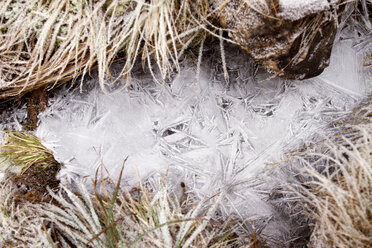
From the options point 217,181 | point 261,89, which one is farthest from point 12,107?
point 261,89

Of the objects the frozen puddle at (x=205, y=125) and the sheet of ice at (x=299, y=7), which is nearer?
the sheet of ice at (x=299, y=7)

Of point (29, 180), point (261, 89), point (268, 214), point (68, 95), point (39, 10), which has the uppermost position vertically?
point (39, 10)

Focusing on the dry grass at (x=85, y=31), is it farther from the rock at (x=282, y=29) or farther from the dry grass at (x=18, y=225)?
the dry grass at (x=18, y=225)

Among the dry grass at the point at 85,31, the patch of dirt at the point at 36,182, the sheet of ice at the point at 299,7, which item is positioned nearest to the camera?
the sheet of ice at the point at 299,7

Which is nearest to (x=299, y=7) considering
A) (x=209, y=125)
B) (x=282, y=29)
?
(x=282, y=29)

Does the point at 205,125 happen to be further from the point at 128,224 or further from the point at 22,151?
the point at 22,151

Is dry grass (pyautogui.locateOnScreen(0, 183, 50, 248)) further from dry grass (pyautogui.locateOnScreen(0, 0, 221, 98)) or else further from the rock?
the rock

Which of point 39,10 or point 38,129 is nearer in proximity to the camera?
point 39,10

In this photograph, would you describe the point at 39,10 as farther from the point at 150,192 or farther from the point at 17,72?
the point at 150,192

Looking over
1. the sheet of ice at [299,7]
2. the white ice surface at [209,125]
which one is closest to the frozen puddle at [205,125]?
the white ice surface at [209,125]
